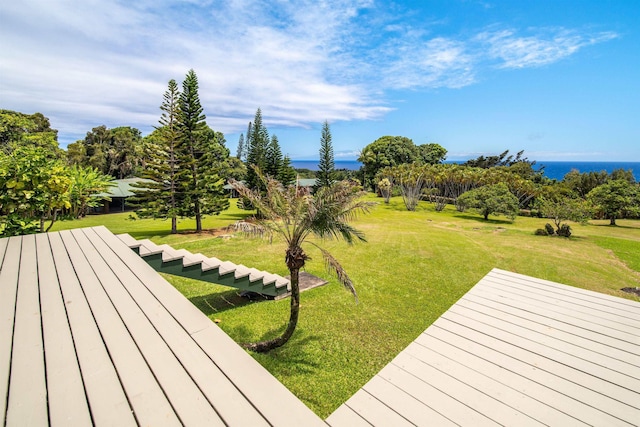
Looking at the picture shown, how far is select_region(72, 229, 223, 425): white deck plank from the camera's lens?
1545mm

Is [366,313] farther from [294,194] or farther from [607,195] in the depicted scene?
[607,195]

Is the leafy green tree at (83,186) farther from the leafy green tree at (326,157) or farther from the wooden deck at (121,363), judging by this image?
the leafy green tree at (326,157)

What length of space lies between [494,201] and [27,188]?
1009 inches

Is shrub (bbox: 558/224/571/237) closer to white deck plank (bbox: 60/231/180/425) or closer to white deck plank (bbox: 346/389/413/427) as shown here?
white deck plank (bbox: 346/389/413/427)

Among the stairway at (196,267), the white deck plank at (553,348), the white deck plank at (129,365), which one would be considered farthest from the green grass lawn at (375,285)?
the white deck plank at (129,365)

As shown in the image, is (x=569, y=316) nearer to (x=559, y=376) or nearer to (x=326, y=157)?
(x=559, y=376)

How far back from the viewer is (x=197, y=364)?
1.90 m

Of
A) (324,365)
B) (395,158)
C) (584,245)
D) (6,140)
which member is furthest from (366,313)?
(395,158)

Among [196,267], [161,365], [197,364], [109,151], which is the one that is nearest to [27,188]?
[196,267]

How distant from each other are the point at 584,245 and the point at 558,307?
13498 mm

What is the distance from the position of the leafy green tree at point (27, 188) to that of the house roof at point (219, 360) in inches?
31.5

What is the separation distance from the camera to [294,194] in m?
5.65

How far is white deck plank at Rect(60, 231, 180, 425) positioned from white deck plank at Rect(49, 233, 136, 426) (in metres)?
0.03

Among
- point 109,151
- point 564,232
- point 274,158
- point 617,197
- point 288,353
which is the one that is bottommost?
point 288,353
